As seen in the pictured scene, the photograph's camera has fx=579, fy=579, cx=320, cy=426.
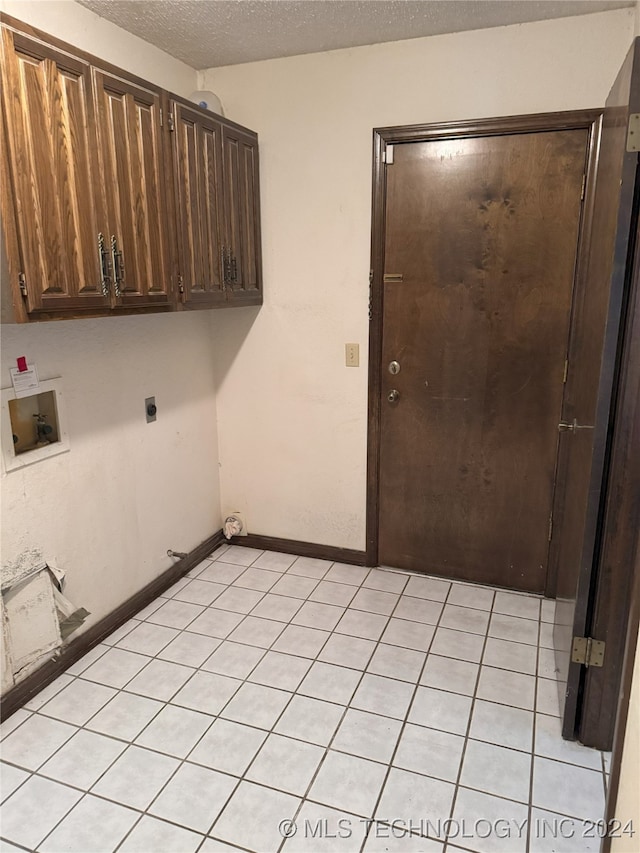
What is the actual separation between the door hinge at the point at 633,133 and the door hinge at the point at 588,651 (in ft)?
4.61

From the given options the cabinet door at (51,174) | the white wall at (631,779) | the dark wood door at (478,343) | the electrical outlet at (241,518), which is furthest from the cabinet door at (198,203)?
the white wall at (631,779)

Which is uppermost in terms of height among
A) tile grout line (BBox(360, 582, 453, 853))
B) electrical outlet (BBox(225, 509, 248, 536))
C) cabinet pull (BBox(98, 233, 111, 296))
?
cabinet pull (BBox(98, 233, 111, 296))

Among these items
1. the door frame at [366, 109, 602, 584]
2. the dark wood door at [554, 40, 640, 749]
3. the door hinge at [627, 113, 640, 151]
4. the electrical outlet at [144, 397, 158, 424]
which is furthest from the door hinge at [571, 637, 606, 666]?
the electrical outlet at [144, 397, 158, 424]

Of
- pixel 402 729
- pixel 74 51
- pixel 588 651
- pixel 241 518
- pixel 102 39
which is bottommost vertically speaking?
pixel 402 729

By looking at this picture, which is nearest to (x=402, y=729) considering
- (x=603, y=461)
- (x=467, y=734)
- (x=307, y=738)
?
(x=467, y=734)

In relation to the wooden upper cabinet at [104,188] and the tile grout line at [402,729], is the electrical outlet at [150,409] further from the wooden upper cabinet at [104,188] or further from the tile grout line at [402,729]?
the tile grout line at [402,729]

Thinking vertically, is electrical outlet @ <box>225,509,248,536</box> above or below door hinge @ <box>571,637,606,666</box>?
below

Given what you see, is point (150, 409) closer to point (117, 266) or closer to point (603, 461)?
point (117, 266)

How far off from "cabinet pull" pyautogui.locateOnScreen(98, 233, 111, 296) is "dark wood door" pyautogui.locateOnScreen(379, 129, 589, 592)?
1.32 metres

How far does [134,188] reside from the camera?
2.03 metres

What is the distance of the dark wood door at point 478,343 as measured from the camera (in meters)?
2.48

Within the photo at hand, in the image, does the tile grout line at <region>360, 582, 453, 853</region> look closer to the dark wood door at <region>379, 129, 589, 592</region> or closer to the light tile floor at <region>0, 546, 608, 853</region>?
the light tile floor at <region>0, 546, 608, 853</region>

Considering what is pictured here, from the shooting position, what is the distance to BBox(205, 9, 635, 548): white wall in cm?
236

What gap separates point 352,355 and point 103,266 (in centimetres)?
132
